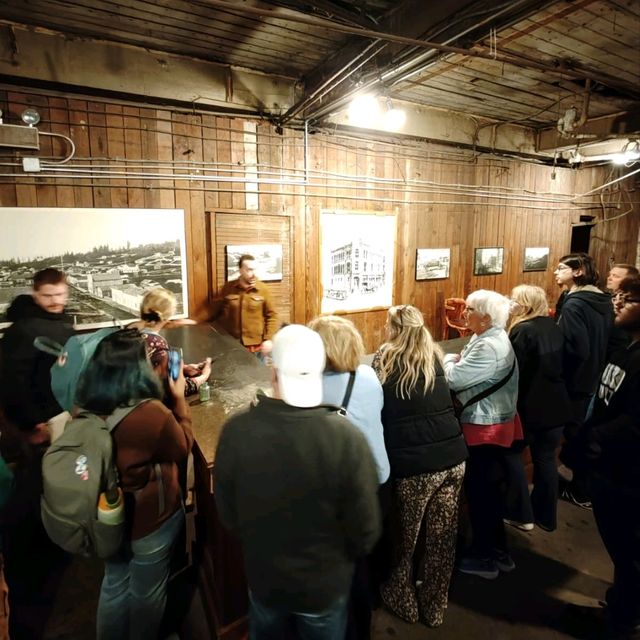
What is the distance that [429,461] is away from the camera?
6.41ft

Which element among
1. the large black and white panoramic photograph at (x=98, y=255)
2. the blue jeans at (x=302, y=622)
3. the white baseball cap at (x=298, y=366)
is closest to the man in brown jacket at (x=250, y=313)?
the large black and white panoramic photograph at (x=98, y=255)

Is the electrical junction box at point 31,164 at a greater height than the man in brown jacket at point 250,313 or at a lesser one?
greater

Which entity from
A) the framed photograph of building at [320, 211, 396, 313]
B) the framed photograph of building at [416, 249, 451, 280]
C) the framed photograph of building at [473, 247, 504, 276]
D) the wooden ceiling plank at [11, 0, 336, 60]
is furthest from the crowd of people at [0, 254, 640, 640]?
the framed photograph of building at [473, 247, 504, 276]

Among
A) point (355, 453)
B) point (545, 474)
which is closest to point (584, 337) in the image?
point (545, 474)

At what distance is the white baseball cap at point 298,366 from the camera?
3.95ft

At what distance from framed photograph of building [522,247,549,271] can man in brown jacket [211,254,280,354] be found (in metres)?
4.90

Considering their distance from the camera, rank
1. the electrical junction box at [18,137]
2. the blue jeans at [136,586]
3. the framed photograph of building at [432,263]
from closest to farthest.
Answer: the blue jeans at [136,586], the electrical junction box at [18,137], the framed photograph of building at [432,263]

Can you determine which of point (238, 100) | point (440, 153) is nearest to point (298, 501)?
point (238, 100)

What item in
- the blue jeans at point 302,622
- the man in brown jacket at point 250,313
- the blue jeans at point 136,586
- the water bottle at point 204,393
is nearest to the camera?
the blue jeans at point 302,622

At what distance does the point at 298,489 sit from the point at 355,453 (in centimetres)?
21

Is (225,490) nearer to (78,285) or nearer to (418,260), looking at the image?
(78,285)

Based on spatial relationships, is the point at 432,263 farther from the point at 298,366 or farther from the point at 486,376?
the point at 298,366

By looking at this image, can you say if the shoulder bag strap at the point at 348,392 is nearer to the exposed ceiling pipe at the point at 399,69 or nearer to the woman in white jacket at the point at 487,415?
the woman in white jacket at the point at 487,415

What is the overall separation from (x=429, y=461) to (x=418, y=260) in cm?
429
